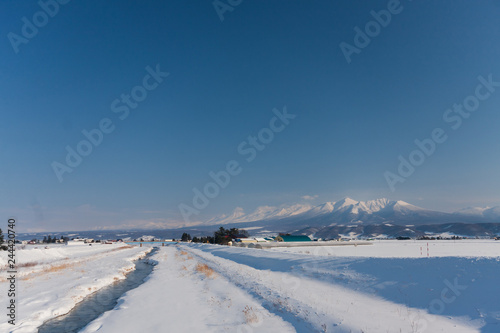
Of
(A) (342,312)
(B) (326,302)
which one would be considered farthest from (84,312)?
(A) (342,312)

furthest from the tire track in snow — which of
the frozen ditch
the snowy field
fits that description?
the frozen ditch

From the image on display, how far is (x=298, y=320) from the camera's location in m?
12.0

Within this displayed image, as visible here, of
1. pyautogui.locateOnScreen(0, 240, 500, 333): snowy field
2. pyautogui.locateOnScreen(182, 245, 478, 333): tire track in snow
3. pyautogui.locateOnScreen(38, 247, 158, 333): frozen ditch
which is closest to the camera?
pyautogui.locateOnScreen(182, 245, 478, 333): tire track in snow

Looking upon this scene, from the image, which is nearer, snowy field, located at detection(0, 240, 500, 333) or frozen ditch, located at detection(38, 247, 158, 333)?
snowy field, located at detection(0, 240, 500, 333)

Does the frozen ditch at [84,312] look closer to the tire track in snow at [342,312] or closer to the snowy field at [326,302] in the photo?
the snowy field at [326,302]

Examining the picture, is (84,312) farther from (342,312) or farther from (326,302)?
(342,312)

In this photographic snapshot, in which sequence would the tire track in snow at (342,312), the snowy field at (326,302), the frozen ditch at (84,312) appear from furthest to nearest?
the frozen ditch at (84,312) < the snowy field at (326,302) < the tire track in snow at (342,312)

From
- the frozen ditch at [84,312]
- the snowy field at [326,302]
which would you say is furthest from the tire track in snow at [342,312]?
the frozen ditch at [84,312]

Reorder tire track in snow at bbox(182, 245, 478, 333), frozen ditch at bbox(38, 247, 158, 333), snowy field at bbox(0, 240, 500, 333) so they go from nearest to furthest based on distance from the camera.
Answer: tire track in snow at bbox(182, 245, 478, 333), snowy field at bbox(0, 240, 500, 333), frozen ditch at bbox(38, 247, 158, 333)

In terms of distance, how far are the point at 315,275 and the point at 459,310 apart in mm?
11112

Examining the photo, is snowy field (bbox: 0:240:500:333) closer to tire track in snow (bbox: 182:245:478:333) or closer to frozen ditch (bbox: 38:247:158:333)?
tire track in snow (bbox: 182:245:478:333)

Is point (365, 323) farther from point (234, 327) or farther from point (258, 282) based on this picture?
point (258, 282)

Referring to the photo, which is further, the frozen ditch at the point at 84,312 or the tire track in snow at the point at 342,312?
the frozen ditch at the point at 84,312

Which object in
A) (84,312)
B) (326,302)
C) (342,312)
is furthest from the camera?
Result: (84,312)
